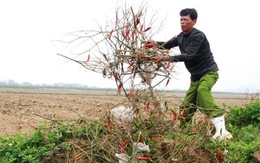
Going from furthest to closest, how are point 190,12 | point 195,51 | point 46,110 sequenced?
point 46,110 < point 190,12 < point 195,51

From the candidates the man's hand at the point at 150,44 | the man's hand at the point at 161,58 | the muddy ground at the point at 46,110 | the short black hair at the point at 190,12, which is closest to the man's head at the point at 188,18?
the short black hair at the point at 190,12

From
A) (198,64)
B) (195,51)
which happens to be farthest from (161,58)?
(198,64)

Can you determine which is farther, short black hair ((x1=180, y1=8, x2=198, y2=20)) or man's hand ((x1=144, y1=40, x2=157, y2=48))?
short black hair ((x1=180, y1=8, x2=198, y2=20))

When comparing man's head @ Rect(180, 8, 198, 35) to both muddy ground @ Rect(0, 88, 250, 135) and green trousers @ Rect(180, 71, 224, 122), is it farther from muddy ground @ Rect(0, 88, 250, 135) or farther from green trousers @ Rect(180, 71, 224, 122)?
muddy ground @ Rect(0, 88, 250, 135)

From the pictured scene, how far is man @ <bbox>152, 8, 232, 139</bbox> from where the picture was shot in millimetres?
4758

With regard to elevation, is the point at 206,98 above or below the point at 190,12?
below

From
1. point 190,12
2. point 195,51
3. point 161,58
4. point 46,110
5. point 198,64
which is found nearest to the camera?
point 161,58

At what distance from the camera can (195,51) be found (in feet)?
15.6

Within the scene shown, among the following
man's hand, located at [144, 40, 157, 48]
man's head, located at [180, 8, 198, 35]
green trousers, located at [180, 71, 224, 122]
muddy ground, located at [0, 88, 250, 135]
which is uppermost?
man's head, located at [180, 8, 198, 35]

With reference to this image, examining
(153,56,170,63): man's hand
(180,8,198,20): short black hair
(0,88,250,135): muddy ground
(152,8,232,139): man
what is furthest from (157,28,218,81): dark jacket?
(0,88,250,135): muddy ground

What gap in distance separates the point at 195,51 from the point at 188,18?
1.62 feet

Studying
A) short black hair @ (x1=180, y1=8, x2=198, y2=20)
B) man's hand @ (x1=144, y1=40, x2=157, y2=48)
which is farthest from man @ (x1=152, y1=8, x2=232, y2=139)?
man's hand @ (x1=144, y1=40, x2=157, y2=48)

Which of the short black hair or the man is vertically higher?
the short black hair

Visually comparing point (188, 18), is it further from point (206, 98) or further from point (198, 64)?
point (206, 98)
